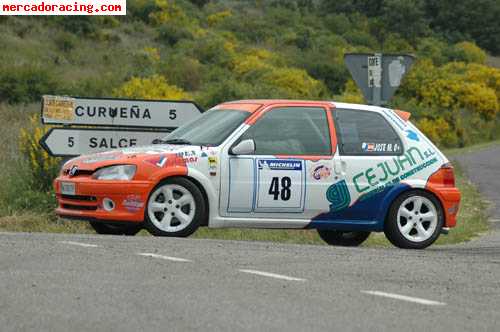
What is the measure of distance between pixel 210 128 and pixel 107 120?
3.62m

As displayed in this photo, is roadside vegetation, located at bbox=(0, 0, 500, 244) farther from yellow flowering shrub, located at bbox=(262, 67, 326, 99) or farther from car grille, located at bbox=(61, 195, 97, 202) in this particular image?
car grille, located at bbox=(61, 195, 97, 202)

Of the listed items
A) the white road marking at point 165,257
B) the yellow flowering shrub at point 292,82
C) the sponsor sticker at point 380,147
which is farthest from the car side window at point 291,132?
the yellow flowering shrub at point 292,82

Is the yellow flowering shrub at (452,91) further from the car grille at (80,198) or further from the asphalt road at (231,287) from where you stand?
the asphalt road at (231,287)

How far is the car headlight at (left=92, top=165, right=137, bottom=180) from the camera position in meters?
12.7

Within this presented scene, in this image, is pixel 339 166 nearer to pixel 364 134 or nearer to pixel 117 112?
pixel 364 134

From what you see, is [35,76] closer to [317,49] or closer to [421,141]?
[317,49]

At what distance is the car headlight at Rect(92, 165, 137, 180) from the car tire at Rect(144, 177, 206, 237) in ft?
0.97

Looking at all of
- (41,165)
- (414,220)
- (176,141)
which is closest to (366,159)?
(414,220)

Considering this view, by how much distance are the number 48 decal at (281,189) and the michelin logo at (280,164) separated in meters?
0.11

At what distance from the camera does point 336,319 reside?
7.95 m

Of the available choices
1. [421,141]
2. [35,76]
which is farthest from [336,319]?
[35,76]

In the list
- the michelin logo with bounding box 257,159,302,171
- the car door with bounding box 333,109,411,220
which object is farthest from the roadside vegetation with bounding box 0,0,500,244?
the michelin logo with bounding box 257,159,302,171

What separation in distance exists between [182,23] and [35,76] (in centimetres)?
2480

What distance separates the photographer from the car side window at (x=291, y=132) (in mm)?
13203
